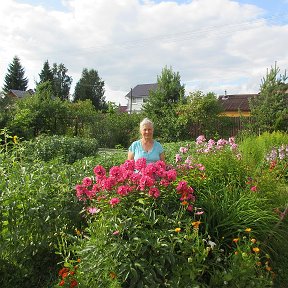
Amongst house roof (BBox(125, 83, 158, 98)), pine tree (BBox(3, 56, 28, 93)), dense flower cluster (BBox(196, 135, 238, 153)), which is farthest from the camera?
house roof (BBox(125, 83, 158, 98))

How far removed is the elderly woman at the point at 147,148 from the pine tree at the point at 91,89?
6047 cm

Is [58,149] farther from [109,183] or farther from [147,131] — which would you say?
[109,183]

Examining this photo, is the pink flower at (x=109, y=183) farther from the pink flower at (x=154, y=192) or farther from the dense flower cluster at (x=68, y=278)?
the dense flower cluster at (x=68, y=278)

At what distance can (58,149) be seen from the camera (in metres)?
9.09

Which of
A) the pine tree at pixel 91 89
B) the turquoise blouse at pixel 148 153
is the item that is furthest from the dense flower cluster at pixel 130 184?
the pine tree at pixel 91 89

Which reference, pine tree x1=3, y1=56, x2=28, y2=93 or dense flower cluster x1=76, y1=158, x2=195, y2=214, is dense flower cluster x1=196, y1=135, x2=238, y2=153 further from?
pine tree x1=3, y1=56, x2=28, y2=93

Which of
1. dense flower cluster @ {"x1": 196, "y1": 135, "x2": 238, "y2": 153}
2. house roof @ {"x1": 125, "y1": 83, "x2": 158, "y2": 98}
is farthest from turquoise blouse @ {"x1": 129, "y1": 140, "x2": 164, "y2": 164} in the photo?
house roof @ {"x1": 125, "y1": 83, "x2": 158, "y2": 98}

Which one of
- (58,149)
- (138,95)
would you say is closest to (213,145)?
(58,149)

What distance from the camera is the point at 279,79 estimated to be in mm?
18953

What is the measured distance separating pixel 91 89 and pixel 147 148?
6272 cm

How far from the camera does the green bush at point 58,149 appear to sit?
8703 millimetres

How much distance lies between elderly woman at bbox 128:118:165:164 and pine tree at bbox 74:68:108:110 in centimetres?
6047

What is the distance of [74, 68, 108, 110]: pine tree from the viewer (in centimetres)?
6462

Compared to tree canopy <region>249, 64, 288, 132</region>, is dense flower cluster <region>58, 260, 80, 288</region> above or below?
below
